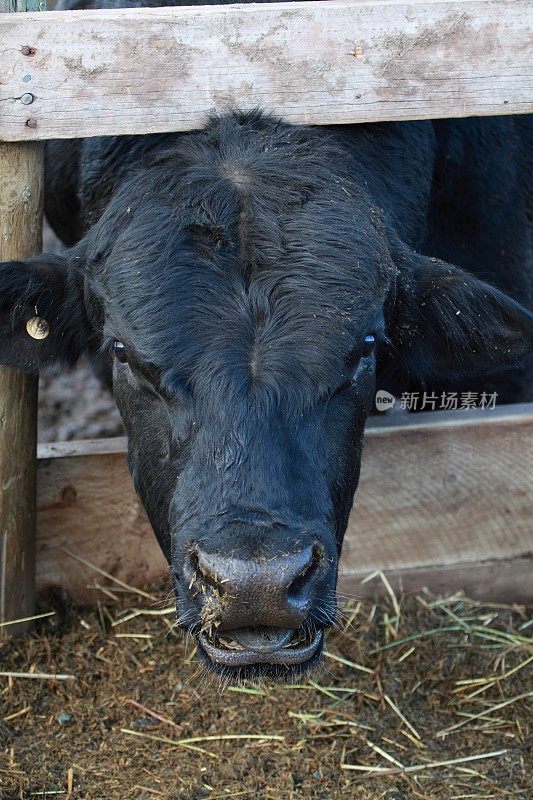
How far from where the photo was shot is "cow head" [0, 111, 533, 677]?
3080mm

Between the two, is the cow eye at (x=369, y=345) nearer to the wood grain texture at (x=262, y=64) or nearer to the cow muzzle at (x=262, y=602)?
the cow muzzle at (x=262, y=602)

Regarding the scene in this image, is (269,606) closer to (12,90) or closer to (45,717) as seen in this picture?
(45,717)

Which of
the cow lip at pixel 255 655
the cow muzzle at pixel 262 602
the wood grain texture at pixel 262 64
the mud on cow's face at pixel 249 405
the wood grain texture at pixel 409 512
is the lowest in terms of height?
the wood grain texture at pixel 409 512

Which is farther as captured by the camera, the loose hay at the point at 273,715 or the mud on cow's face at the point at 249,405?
the loose hay at the point at 273,715

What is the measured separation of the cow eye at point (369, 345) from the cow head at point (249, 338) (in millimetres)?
13

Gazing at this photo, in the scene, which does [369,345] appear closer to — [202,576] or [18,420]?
[202,576]

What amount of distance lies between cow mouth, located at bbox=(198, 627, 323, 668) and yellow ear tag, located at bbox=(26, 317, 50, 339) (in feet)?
4.66

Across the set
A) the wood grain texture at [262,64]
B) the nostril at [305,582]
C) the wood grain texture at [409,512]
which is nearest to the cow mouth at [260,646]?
the nostril at [305,582]

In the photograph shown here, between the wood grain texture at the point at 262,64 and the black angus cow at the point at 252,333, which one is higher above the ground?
the wood grain texture at the point at 262,64

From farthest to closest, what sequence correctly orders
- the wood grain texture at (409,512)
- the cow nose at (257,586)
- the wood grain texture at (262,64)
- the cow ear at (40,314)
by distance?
1. the wood grain texture at (409,512)
2. the cow ear at (40,314)
3. the wood grain texture at (262,64)
4. the cow nose at (257,586)

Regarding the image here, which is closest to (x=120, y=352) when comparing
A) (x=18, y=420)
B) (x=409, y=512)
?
(x=18, y=420)

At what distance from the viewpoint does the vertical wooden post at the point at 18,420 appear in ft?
13.1

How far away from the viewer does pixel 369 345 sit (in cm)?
357

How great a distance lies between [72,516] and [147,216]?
177cm
